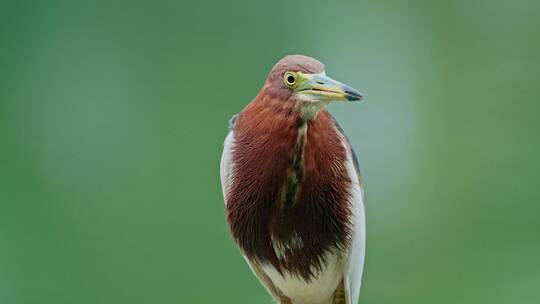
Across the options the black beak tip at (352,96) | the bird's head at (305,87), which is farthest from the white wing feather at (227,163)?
the black beak tip at (352,96)

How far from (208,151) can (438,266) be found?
855 mm

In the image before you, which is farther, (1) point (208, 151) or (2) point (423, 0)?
(2) point (423, 0)

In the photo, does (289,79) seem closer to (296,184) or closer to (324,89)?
(324,89)

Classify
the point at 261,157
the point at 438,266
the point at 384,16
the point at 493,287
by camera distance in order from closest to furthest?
the point at 261,157
the point at 493,287
the point at 438,266
the point at 384,16

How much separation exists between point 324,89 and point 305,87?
0.03 m

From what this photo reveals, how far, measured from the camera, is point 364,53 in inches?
111

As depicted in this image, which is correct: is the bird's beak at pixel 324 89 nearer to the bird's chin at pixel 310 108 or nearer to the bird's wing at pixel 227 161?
the bird's chin at pixel 310 108

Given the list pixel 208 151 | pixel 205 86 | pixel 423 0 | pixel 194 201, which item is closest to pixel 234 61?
pixel 205 86

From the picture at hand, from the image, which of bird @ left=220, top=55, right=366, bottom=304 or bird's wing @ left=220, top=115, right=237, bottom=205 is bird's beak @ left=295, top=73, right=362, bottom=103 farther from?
bird's wing @ left=220, top=115, right=237, bottom=205

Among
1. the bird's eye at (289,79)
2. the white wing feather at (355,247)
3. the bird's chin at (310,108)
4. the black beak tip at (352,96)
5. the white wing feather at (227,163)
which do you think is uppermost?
the bird's eye at (289,79)

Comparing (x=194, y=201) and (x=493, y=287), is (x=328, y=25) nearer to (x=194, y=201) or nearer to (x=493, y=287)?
(x=194, y=201)

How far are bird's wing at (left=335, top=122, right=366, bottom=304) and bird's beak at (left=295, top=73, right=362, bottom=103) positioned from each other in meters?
0.18

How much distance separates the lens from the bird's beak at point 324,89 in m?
1.16

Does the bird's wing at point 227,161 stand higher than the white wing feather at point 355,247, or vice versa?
the bird's wing at point 227,161
